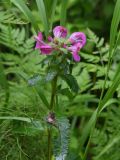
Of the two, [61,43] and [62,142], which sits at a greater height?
[61,43]

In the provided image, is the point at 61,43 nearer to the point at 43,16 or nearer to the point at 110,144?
the point at 43,16

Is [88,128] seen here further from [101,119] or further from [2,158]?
[101,119]

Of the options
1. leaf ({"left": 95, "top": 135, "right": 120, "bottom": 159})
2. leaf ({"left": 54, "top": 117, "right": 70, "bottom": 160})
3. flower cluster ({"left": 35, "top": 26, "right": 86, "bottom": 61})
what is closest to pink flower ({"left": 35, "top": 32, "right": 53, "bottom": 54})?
flower cluster ({"left": 35, "top": 26, "right": 86, "bottom": 61})

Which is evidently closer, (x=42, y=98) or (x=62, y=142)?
(x=62, y=142)

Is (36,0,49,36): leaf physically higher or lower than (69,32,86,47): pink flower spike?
higher

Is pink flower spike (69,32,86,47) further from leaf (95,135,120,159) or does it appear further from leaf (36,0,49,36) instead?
leaf (95,135,120,159)

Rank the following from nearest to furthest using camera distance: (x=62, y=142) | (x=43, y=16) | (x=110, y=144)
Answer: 1. (x=62, y=142)
2. (x=43, y=16)
3. (x=110, y=144)

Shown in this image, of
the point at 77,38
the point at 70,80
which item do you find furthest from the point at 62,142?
the point at 77,38

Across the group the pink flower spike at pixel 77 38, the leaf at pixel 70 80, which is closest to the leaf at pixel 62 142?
the leaf at pixel 70 80

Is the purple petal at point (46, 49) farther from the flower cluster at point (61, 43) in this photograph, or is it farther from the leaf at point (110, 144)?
the leaf at point (110, 144)
